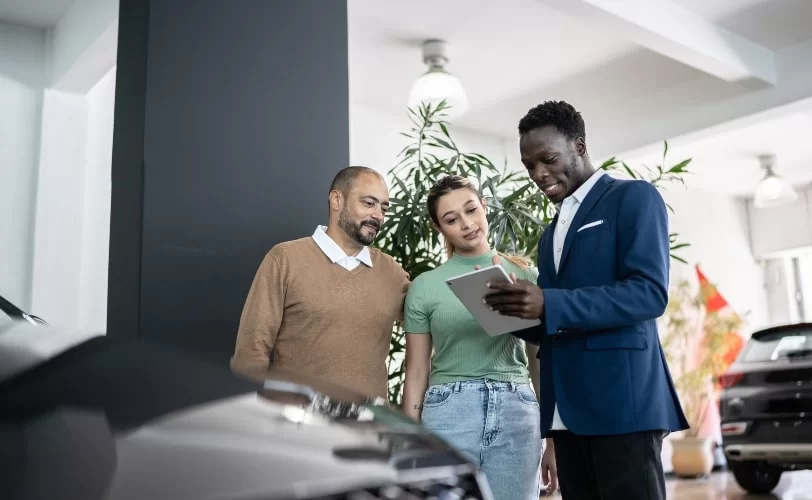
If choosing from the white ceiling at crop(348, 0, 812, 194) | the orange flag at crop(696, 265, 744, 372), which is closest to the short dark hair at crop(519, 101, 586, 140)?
the white ceiling at crop(348, 0, 812, 194)

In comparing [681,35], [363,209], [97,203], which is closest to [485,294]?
[363,209]

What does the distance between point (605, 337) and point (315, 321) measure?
80cm

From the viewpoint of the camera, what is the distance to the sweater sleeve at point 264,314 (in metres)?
2.00

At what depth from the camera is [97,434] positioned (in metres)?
0.62

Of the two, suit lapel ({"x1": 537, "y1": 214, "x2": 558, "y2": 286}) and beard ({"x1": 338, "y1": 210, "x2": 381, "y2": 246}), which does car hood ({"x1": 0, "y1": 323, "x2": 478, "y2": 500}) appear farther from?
beard ({"x1": 338, "y1": 210, "x2": 381, "y2": 246})

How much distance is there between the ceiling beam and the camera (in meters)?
4.06

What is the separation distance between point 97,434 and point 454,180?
1591 mm

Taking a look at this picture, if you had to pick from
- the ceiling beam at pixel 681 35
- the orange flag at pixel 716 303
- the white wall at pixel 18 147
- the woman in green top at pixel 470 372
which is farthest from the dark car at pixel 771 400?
the white wall at pixel 18 147

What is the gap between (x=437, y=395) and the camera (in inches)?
75.9

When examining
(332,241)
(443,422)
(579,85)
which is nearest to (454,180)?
(332,241)

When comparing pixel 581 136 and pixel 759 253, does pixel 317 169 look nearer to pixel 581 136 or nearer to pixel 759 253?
pixel 581 136

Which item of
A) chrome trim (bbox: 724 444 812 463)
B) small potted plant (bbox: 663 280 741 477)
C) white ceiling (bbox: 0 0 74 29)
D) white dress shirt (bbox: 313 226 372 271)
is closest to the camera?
white dress shirt (bbox: 313 226 372 271)

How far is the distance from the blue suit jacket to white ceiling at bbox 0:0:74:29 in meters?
3.61

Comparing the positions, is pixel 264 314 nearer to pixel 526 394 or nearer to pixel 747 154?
pixel 526 394
